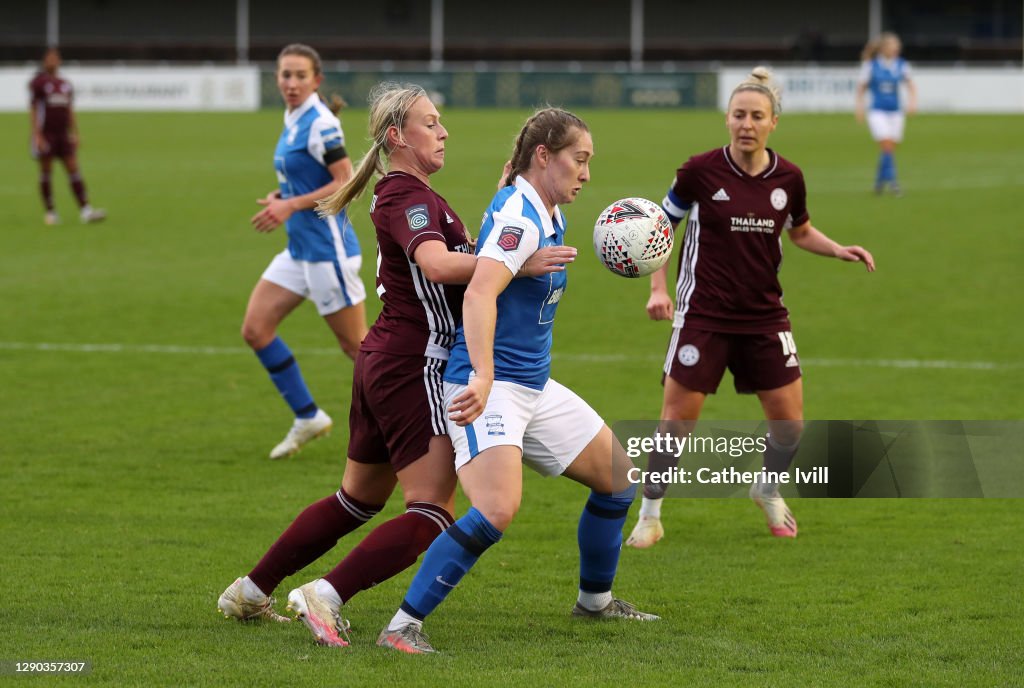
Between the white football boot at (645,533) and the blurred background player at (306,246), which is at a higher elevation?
the blurred background player at (306,246)

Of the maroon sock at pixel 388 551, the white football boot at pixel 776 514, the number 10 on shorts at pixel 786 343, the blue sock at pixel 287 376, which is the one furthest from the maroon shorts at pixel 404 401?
the blue sock at pixel 287 376

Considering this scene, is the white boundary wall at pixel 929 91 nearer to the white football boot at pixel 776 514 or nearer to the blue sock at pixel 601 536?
the white football boot at pixel 776 514

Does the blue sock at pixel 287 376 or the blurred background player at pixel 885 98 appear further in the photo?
the blurred background player at pixel 885 98

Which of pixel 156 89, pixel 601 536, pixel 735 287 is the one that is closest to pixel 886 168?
pixel 735 287

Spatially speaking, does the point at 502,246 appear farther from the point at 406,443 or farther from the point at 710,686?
the point at 710,686

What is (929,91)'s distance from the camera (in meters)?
40.8

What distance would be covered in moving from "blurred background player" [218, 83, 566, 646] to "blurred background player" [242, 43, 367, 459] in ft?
10.9

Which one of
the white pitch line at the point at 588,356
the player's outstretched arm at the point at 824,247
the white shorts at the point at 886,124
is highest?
the white shorts at the point at 886,124

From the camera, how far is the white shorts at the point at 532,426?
15.9 ft

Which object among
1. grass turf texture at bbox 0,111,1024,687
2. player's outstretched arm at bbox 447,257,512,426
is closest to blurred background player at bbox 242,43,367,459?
grass turf texture at bbox 0,111,1024,687

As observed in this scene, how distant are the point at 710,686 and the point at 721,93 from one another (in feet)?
125

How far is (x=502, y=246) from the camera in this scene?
4.70m

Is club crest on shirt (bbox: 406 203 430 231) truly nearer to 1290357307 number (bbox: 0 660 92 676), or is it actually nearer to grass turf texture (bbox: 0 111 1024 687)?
grass turf texture (bbox: 0 111 1024 687)

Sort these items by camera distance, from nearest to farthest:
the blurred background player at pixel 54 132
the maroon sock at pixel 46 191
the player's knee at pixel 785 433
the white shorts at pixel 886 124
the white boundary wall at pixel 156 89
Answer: the player's knee at pixel 785 433 < the maroon sock at pixel 46 191 < the blurred background player at pixel 54 132 < the white shorts at pixel 886 124 < the white boundary wall at pixel 156 89
